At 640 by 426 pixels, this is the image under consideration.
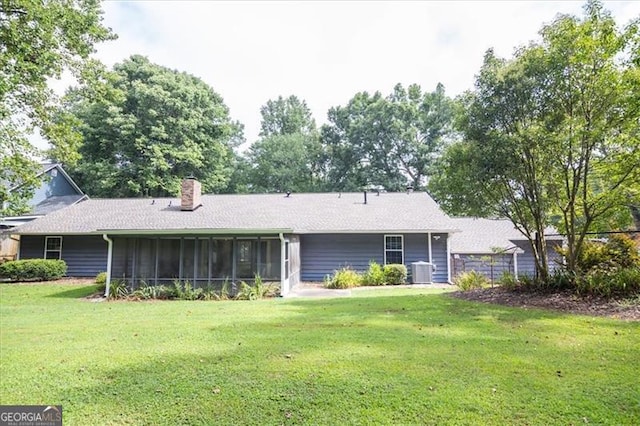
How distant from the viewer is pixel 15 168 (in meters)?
11.5

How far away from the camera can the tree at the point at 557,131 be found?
8398mm

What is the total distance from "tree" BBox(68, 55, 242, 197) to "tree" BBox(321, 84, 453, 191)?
42.3 ft

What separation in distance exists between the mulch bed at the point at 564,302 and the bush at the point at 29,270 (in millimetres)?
16617

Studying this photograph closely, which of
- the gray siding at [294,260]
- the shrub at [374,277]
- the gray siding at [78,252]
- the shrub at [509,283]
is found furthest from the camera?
the gray siding at [78,252]

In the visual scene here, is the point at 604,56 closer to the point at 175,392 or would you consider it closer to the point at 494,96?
the point at 494,96

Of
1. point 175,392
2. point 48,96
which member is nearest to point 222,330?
point 175,392

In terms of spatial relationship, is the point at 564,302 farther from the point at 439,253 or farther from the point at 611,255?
the point at 439,253

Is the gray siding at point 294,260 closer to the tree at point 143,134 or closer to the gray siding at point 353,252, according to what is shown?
the gray siding at point 353,252

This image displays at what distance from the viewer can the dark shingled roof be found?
14297 mm

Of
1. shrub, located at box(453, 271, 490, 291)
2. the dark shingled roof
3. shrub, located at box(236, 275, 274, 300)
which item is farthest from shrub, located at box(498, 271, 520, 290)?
shrub, located at box(236, 275, 274, 300)

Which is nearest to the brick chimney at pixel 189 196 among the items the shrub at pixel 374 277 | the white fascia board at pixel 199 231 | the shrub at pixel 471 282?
the white fascia board at pixel 199 231

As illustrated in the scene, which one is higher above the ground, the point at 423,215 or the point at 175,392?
the point at 423,215

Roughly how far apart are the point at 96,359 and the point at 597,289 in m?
9.77

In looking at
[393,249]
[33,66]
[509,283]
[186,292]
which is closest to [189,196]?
[186,292]
